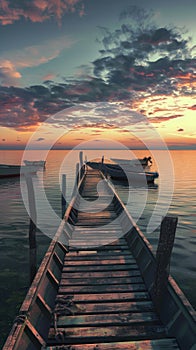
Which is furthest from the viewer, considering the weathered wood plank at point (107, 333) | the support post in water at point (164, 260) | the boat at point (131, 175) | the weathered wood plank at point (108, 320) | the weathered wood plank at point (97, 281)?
the boat at point (131, 175)

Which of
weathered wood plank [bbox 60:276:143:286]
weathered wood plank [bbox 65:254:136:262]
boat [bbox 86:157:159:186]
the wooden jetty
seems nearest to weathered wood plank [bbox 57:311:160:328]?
the wooden jetty

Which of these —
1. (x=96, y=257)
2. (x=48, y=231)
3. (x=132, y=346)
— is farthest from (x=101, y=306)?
(x=48, y=231)

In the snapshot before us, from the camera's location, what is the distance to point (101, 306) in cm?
A: 595

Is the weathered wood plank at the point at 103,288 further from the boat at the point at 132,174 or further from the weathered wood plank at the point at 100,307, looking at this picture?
the boat at the point at 132,174

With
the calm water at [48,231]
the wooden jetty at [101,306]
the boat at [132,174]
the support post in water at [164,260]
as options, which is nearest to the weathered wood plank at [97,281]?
the wooden jetty at [101,306]

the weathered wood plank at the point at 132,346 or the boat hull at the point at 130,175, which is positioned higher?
the boat hull at the point at 130,175

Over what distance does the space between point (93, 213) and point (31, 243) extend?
583cm

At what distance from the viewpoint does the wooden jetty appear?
15.4 feet

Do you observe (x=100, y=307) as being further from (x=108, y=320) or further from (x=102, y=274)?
(x=102, y=274)

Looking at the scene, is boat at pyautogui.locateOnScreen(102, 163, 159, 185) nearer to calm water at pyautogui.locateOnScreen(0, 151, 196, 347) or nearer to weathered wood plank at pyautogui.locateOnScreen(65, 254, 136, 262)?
calm water at pyautogui.locateOnScreen(0, 151, 196, 347)

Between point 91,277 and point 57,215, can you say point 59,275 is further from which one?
point 57,215

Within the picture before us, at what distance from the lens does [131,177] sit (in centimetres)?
3788

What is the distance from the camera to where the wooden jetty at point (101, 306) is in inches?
185

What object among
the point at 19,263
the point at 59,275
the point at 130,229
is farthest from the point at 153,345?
the point at 19,263
